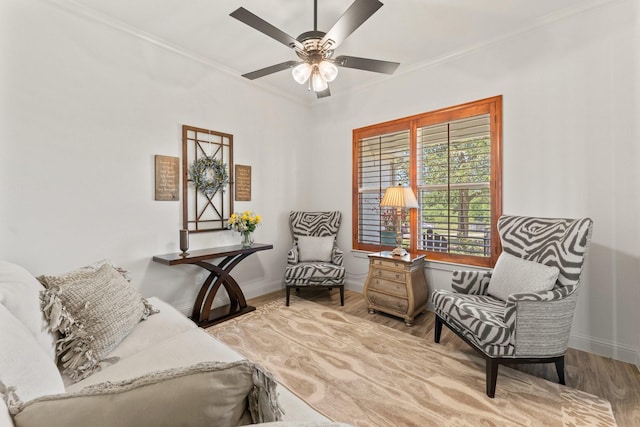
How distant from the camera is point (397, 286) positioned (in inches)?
115

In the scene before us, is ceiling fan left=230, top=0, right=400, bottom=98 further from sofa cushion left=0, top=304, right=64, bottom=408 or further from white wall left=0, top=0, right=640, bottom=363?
sofa cushion left=0, top=304, right=64, bottom=408

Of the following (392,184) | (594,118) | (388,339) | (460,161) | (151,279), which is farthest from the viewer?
(392,184)

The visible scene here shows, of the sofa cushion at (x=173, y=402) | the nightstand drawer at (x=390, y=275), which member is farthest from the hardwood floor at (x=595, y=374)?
the sofa cushion at (x=173, y=402)

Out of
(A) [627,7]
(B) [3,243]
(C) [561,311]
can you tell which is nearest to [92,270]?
(B) [3,243]

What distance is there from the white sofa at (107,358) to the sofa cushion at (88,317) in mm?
40

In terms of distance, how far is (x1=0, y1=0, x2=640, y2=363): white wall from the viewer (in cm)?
215

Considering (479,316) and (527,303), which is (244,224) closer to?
(479,316)

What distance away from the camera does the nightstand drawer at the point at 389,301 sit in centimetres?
286

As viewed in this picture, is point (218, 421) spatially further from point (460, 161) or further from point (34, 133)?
point (460, 161)

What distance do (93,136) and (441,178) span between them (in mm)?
3413

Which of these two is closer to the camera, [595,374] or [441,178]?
[595,374]

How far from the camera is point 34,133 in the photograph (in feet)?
7.10

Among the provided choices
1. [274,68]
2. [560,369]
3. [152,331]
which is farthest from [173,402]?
[560,369]

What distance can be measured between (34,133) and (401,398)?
3.27m
